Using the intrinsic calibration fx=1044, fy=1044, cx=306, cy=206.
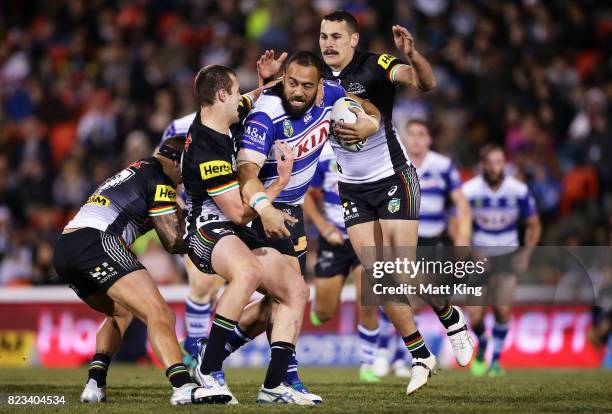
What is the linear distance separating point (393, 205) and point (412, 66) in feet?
4.42

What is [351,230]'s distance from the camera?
32.2 feet

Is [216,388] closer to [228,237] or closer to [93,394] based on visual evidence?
[228,237]

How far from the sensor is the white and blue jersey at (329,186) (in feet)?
41.3

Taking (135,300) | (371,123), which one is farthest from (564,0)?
(135,300)

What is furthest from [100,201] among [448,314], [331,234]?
[331,234]

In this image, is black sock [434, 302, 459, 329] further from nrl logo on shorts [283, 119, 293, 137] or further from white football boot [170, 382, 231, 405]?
white football boot [170, 382, 231, 405]

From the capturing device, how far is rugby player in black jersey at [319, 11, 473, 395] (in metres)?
9.57

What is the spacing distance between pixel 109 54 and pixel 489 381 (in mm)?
13237

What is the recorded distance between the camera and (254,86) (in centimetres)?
1972

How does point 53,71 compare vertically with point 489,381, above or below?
above

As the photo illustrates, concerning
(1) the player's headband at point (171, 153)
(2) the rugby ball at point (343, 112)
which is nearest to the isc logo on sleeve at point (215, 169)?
(1) the player's headband at point (171, 153)

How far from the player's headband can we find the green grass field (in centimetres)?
203

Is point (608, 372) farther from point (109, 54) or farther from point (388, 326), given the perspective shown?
point (109, 54)

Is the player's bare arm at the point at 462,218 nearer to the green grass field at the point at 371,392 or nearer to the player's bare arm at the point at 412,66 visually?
the green grass field at the point at 371,392
